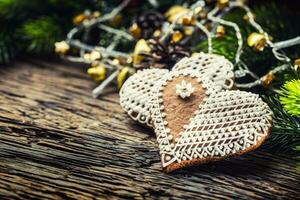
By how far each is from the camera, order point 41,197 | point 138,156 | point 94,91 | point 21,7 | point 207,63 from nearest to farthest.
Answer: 1. point 41,197
2. point 138,156
3. point 207,63
4. point 94,91
5. point 21,7

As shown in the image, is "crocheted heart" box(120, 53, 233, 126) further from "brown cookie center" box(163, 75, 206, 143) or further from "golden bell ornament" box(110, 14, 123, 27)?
"golden bell ornament" box(110, 14, 123, 27)

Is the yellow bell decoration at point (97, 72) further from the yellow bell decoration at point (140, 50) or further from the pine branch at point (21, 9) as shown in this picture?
the pine branch at point (21, 9)

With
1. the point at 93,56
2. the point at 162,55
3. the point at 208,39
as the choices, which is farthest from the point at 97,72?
the point at 208,39

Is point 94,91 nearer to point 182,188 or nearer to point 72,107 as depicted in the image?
point 72,107

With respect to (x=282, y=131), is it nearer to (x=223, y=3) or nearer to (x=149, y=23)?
(x=223, y=3)

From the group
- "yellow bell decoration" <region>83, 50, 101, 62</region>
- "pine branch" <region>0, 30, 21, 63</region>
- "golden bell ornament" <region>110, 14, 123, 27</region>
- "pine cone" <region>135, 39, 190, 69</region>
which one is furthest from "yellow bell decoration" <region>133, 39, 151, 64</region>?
"pine branch" <region>0, 30, 21, 63</region>

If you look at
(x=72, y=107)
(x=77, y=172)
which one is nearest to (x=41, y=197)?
(x=77, y=172)
